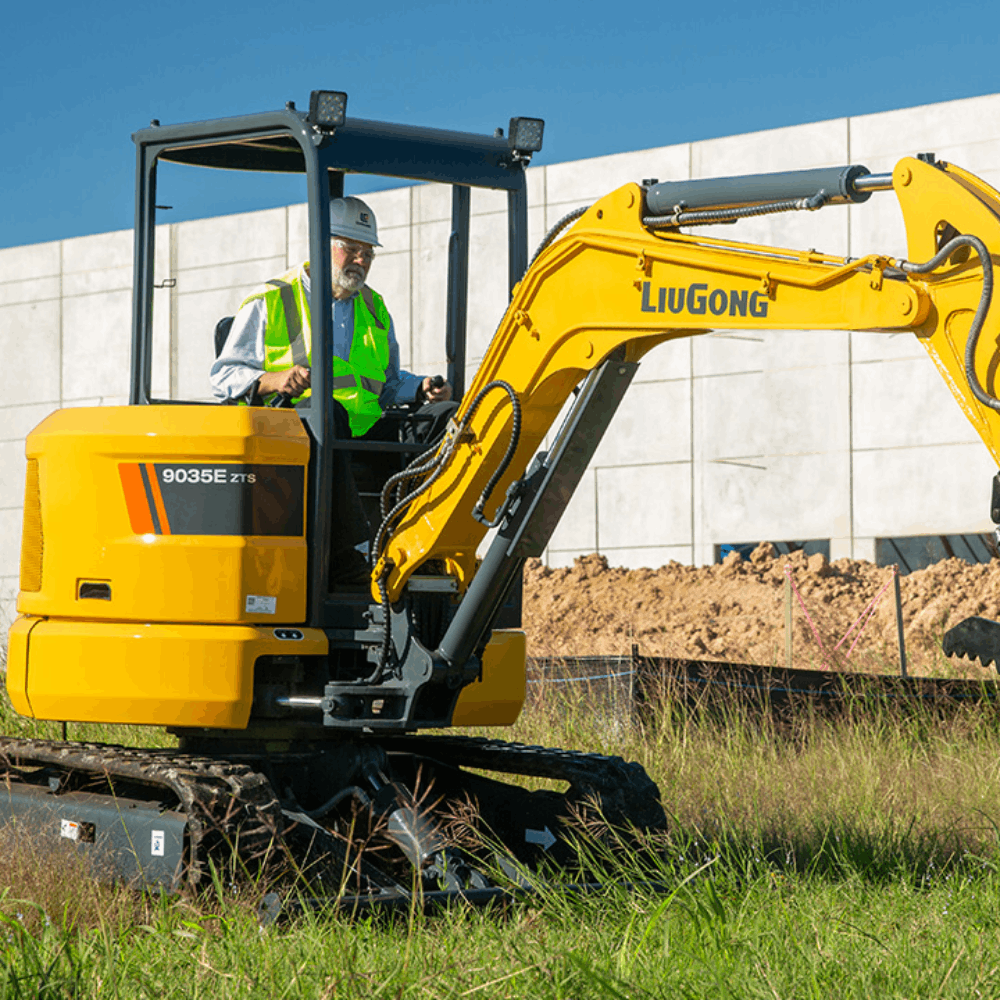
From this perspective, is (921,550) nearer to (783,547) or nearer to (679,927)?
(783,547)

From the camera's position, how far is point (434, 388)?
5.80 metres

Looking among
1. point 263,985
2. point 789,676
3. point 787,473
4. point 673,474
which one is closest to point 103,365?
point 673,474

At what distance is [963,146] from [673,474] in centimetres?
516

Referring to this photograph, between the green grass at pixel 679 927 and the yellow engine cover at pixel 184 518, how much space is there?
3.20ft

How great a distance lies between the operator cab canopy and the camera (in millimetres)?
5457

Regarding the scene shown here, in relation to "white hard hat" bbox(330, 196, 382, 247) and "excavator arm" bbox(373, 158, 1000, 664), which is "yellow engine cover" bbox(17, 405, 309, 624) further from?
"white hard hat" bbox(330, 196, 382, 247)

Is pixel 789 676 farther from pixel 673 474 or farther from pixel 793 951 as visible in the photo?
pixel 673 474

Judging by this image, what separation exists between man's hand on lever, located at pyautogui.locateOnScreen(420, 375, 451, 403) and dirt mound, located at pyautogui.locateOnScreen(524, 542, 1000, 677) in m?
9.01

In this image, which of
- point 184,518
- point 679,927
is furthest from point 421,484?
point 679,927

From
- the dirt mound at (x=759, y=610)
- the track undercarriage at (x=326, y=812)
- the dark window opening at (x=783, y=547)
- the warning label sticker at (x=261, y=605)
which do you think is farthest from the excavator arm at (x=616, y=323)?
the dark window opening at (x=783, y=547)

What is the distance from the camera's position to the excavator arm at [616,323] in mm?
3801

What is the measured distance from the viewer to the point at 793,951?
13.8ft

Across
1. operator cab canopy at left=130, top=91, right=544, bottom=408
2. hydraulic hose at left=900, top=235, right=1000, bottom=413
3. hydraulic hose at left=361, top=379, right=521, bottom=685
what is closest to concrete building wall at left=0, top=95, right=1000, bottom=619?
operator cab canopy at left=130, top=91, right=544, bottom=408

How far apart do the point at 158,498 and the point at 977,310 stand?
3058 mm
